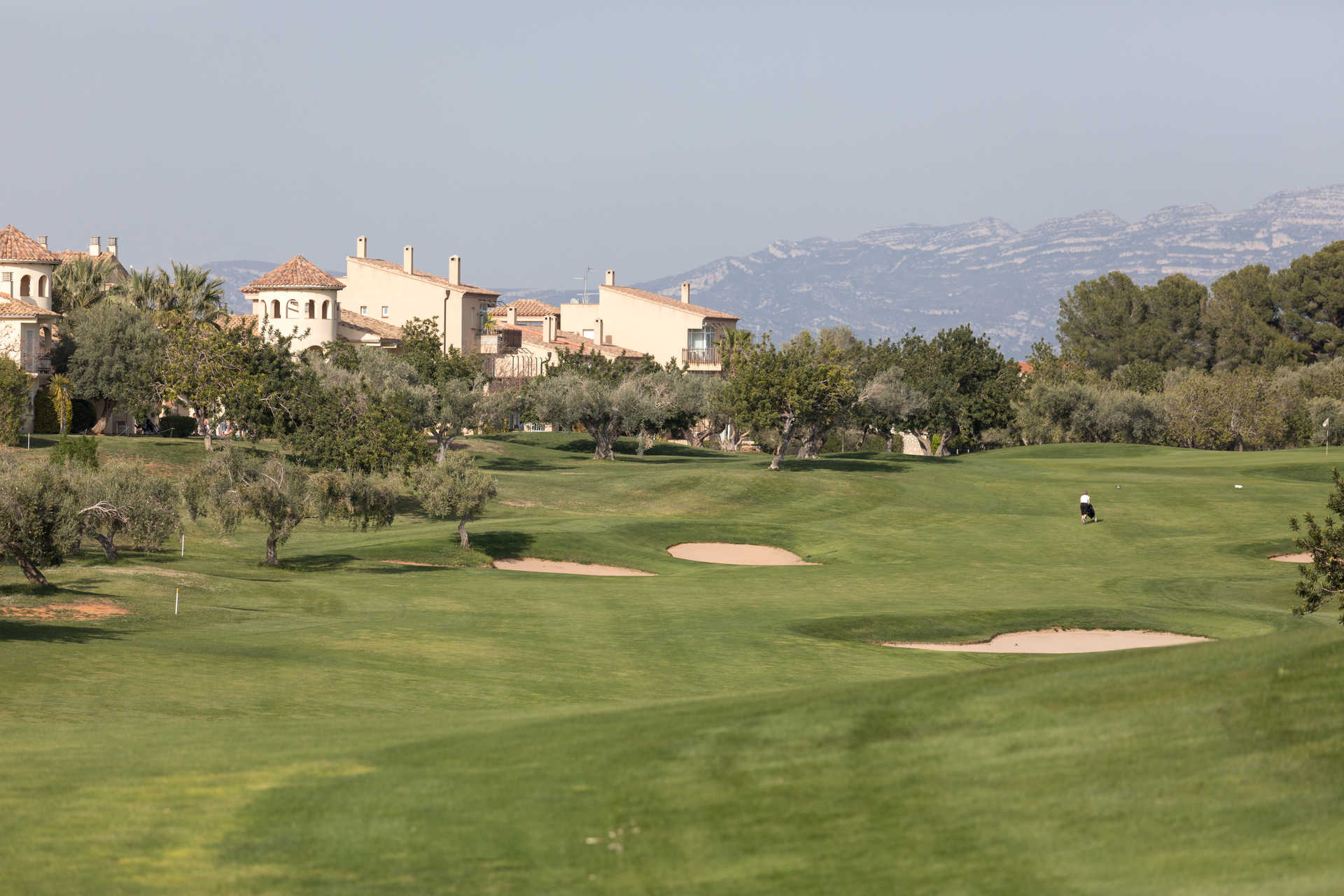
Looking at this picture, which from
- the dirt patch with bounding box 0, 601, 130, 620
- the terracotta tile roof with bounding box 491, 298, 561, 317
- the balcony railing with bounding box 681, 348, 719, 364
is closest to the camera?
the dirt patch with bounding box 0, 601, 130, 620

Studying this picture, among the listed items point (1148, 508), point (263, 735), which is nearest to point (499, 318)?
point (1148, 508)

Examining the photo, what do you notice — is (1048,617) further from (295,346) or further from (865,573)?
(295,346)

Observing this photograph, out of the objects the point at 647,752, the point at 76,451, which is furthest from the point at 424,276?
the point at 647,752

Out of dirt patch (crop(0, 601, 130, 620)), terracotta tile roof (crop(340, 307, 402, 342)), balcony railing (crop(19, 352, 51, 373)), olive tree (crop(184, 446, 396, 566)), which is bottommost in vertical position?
dirt patch (crop(0, 601, 130, 620))

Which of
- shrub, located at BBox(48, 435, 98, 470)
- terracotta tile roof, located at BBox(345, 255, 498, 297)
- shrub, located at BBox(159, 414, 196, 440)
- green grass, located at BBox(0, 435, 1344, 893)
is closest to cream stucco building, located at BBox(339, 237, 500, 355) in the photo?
terracotta tile roof, located at BBox(345, 255, 498, 297)

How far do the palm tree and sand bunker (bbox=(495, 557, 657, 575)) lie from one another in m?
62.2

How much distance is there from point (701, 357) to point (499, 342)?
22.3m

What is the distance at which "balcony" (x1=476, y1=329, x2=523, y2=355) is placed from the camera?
135125 millimetres

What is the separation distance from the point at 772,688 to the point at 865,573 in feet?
66.8

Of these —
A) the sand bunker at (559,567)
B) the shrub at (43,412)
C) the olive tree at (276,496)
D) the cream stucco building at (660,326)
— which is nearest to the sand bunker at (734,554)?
the sand bunker at (559,567)

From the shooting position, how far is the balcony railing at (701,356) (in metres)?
144

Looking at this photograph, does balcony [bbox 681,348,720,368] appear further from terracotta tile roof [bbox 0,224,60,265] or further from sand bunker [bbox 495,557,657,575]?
sand bunker [bbox 495,557,657,575]

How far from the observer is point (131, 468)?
4238 cm

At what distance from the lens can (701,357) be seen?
144250mm
